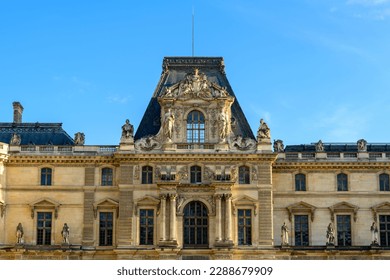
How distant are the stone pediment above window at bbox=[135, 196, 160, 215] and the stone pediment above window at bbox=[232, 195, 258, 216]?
22.5 feet

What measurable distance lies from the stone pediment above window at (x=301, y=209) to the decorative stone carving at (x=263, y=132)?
6920mm

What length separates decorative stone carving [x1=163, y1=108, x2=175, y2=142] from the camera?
214 feet

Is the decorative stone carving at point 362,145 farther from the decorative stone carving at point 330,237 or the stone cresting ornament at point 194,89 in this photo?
the stone cresting ornament at point 194,89

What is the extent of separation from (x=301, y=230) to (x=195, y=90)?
1615cm

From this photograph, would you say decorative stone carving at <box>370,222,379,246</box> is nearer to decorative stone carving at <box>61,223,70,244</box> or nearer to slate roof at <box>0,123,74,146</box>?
decorative stone carving at <box>61,223,70,244</box>

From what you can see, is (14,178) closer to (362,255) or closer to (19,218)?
(19,218)

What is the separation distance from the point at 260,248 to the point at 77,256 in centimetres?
1614

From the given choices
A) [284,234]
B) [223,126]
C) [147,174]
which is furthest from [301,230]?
[147,174]

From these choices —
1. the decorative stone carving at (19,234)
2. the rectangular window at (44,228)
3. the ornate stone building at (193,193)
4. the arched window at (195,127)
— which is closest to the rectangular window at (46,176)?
the ornate stone building at (193,193)

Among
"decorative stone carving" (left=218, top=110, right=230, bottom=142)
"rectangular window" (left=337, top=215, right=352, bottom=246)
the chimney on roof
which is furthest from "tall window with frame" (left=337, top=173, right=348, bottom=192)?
the chimney on roof

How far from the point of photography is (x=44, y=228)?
66250 mm

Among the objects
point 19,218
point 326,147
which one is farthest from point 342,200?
point 19,218

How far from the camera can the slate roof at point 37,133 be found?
72.2 m

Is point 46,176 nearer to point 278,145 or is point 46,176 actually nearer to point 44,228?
point 44,228
